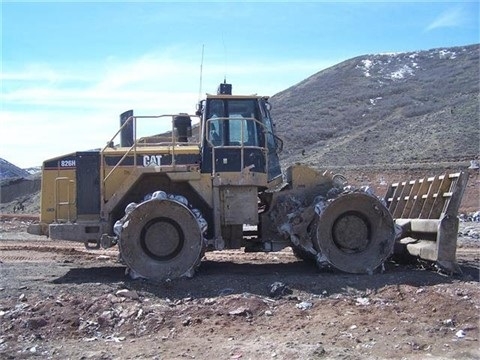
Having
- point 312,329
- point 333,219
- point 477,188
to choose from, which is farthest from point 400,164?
point 312,329

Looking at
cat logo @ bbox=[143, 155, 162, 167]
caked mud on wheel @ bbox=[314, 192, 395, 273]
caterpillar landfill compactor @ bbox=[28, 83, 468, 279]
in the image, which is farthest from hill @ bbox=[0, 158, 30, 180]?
caked mud on wheel @ bbox=[314, 192, 395, 273]

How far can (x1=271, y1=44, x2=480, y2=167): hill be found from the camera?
4200cm

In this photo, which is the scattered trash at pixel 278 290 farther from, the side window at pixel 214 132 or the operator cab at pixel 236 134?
the side window at pixel 214 132

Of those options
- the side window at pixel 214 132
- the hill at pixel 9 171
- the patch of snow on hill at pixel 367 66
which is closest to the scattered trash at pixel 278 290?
the side window at pixel 214 132

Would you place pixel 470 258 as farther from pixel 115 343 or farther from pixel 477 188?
pixel 477 188

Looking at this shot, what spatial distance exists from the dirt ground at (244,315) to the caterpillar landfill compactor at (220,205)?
48cm

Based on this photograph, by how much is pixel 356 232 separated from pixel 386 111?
49.4 metres

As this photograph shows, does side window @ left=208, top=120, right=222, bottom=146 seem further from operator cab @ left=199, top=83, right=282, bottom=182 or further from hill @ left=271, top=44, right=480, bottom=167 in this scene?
hill @ left=271, top=44, right=480, bottom=167

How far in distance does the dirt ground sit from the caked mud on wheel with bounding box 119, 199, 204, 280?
343 millimetres

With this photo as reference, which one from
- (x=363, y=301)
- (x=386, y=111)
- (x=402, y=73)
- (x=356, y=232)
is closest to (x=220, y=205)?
(x=356, y=232)

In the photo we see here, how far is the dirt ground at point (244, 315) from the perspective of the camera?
6.80 metres

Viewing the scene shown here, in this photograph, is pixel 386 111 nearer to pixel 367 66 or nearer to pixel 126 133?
pixel 367 66

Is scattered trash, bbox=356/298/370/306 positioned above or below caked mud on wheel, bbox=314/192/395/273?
below

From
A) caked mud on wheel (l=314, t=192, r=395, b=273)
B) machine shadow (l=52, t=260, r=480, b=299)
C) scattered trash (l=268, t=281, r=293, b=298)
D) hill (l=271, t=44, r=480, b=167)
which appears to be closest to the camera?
scattered trash (l=268, t=281, r=293, b=298)
